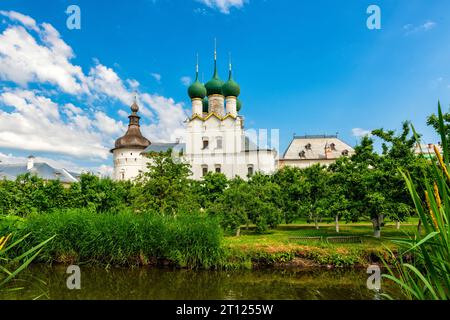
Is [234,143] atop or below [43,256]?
atop

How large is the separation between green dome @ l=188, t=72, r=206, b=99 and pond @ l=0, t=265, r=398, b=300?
3178 cm

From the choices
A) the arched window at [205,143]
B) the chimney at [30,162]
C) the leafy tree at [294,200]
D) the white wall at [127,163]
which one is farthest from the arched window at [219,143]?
the chimney at [30,162]

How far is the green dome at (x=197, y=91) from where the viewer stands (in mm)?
39475

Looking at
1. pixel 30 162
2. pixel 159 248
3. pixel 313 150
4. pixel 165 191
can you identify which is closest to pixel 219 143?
pixel 313 150

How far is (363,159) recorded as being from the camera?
13.0m

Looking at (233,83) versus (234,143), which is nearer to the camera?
(234,143)

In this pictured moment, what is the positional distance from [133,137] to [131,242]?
3360 centimetres

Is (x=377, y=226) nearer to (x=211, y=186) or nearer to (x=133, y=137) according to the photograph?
(x=211, y=186)

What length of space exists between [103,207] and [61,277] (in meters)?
10.4

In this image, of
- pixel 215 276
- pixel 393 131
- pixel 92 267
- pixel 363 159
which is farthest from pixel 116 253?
pixel 393 131

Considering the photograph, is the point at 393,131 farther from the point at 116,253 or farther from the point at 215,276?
the point at 116,253

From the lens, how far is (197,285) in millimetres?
8492

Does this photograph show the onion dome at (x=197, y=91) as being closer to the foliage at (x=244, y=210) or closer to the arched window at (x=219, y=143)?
the arched window at (x=219, y=143)
